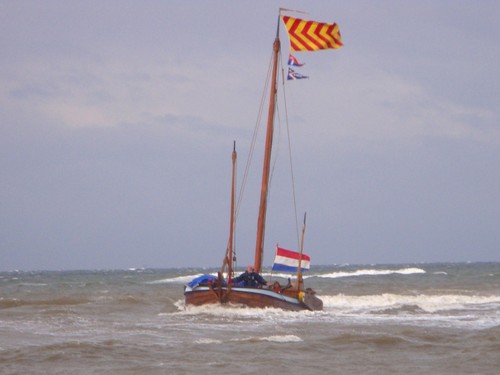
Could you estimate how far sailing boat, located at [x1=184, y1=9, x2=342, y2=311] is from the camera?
28.0 metres

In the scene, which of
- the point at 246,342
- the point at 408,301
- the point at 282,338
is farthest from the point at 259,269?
the point at 408,301

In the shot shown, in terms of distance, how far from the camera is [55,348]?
61.8 ft

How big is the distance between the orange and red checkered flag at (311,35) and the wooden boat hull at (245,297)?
29.1 ft

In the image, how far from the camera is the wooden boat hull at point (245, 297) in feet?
91.4

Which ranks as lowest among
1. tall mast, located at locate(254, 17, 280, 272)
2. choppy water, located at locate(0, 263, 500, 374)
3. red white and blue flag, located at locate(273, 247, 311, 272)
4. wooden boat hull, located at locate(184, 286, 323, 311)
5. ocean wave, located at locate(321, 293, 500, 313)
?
choppy water, located at locate(0, 263, 500, 374)

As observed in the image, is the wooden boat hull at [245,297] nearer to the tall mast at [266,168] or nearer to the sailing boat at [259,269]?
the sailing boat at [259,269]

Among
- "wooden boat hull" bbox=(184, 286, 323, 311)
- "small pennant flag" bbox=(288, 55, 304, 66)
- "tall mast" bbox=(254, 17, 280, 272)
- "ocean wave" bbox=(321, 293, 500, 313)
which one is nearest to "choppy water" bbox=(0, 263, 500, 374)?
"wooden boat hull" bbox=(184, 286, 323, 311)

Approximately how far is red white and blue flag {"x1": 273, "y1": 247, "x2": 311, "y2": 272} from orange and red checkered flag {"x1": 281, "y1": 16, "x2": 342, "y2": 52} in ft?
23.6

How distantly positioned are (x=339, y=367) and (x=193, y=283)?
13.4 m

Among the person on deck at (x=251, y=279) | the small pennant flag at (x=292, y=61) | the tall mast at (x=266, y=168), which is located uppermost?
the small pennant flag at (x=292, y=61)

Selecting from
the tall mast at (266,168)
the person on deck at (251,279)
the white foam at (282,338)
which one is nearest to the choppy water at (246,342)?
the white foam at (282,338)

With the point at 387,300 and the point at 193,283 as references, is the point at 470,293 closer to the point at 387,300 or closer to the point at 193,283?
the point at 387,300

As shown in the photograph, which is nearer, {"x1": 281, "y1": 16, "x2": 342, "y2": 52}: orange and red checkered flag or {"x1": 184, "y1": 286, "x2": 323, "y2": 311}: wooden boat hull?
{"x1": 184, "y1": 286, "x2": 323, "y2": 311}: wooden boat hull

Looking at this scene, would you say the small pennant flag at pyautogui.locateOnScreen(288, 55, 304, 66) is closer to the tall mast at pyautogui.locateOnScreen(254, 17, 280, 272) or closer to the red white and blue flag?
the tall mast at pyautogui.locateOnScreen(254, 17, 280, 272)
